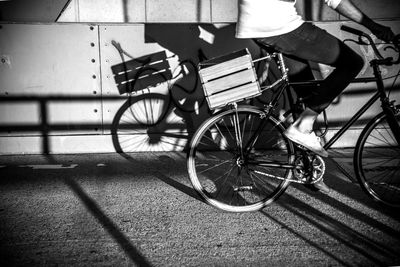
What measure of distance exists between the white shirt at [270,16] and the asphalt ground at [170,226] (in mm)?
1581

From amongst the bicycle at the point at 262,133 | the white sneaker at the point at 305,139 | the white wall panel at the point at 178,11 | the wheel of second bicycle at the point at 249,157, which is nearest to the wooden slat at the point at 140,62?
the white wall panel at the point at 178,11

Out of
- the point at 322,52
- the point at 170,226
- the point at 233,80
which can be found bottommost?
the point at 170,226

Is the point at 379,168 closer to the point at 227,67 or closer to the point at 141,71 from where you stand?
the point at 227,67

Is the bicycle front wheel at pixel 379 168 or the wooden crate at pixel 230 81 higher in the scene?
the wooden crate at pixel 230 81

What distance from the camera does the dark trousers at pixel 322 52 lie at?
2.94 m

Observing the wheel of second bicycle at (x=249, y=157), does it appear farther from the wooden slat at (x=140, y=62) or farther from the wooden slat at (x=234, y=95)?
the wooden slat at (x=140, y=62)

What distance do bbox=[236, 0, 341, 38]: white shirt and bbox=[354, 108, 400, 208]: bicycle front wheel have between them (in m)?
1.13

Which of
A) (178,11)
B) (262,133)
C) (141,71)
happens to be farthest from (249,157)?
(178,11)

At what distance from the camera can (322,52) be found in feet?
9.70

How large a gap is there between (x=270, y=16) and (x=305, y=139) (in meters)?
1.04

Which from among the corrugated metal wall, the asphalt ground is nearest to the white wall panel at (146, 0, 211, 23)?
the corrugated metal wall

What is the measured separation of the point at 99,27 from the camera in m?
4.99

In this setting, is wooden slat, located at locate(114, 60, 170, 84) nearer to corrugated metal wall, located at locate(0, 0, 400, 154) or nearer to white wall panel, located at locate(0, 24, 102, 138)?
corrugated metal wall, located at locate(0, 0, 400, 154)

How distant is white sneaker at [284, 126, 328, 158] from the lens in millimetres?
3075
